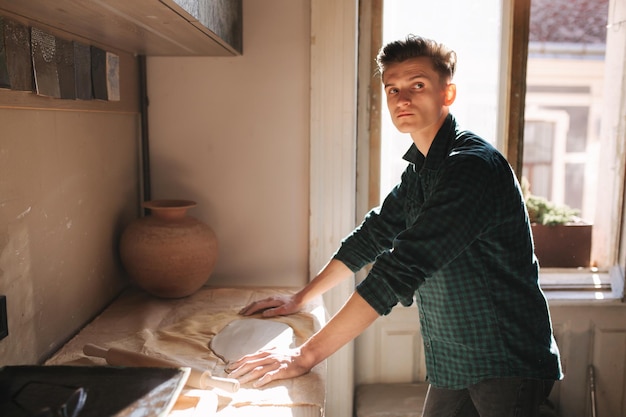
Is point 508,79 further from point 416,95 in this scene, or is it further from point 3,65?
point 3,65

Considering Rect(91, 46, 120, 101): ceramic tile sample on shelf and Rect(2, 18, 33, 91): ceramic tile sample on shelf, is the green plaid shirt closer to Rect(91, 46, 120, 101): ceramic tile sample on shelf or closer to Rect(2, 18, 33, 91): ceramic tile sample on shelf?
Rect(2, 18, 33, 91): ceramic tile sample on shelf

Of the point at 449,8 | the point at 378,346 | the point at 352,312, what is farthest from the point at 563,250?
the point at 352,312

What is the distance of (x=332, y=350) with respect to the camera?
1.30 m

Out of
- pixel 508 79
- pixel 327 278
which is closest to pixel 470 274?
pixel 327 278

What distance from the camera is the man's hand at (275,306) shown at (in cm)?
170

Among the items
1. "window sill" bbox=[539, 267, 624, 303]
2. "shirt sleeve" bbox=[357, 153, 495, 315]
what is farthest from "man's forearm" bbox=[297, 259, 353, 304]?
"window sill" bbox=[539, 267, 624, 303]

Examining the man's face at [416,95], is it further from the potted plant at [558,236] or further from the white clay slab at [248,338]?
the potted plant at [558,236]

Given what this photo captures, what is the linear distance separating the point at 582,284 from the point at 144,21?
1.90m

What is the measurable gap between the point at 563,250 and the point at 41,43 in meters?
2.02

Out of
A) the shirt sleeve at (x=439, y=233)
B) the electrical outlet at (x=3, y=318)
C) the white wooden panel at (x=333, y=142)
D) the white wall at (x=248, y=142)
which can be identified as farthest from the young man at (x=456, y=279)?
the white wall at (x=248, y=142)

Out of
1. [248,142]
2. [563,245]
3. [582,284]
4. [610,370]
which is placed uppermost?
[248,142]

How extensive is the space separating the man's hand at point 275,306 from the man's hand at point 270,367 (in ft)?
1.25

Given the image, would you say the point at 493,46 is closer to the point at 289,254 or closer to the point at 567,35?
the point at 567,35

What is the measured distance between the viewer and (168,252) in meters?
1.79
